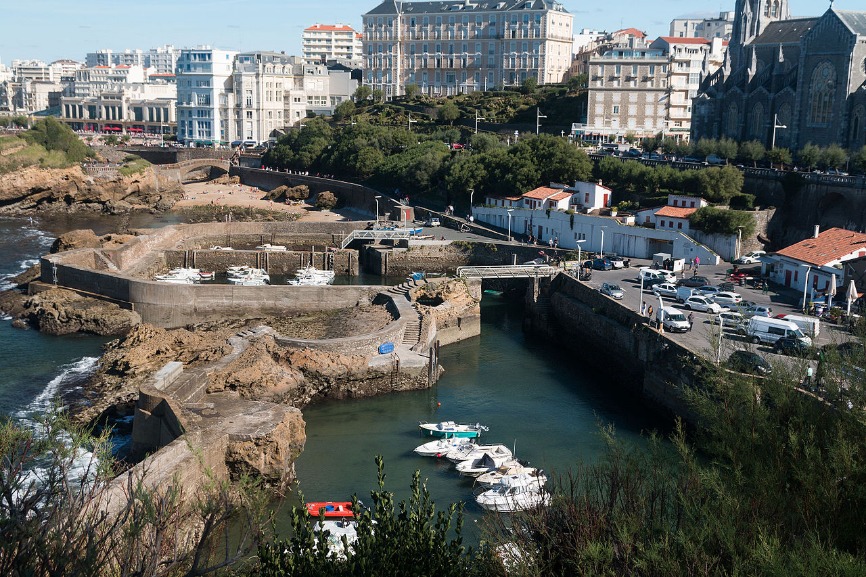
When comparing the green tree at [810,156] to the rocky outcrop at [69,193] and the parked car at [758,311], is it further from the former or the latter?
the rocky outcrop at [69,193]

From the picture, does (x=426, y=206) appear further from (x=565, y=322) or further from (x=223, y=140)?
(x=223, y=140)

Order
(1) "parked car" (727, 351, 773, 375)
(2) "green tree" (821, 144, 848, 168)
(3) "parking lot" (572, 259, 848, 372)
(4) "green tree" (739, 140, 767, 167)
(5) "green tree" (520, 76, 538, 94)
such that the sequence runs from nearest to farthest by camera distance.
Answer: (1) "parked car" (727, 351, 773, 375), (3) "parking lot" (572, 259, 848, 372), (2) "green tree" (821, 144, 848, 168), (4) "green tree" (739, 140, 767, 167), (5) "green tree" (520, 76, 538, 94)

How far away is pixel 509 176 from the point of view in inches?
2751

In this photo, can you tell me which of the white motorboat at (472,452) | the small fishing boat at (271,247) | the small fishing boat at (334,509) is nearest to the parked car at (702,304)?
the white motorboat at (472,452)

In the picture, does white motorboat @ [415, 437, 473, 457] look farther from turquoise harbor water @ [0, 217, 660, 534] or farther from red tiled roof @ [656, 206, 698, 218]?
red tiled roof @ [656, 206, 698, 218]

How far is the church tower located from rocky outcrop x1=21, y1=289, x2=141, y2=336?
5647cm

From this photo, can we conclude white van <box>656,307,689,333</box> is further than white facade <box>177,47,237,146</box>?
No

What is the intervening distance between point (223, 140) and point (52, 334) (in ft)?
312

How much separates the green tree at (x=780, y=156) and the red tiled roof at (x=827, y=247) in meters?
16.0

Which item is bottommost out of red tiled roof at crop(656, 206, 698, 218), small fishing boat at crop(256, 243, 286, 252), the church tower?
small fishing boat at crop(256, 243, 286, 252)

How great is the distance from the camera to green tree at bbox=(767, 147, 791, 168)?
61.8 m

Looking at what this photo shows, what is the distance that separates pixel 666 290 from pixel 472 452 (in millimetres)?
17828

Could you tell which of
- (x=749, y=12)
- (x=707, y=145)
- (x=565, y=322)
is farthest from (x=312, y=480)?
(x=749, y=12)

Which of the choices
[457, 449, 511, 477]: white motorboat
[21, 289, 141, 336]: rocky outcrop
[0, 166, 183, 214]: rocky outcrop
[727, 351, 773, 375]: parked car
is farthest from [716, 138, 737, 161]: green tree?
[0, 166, 183, 214]: rocky outcrop
